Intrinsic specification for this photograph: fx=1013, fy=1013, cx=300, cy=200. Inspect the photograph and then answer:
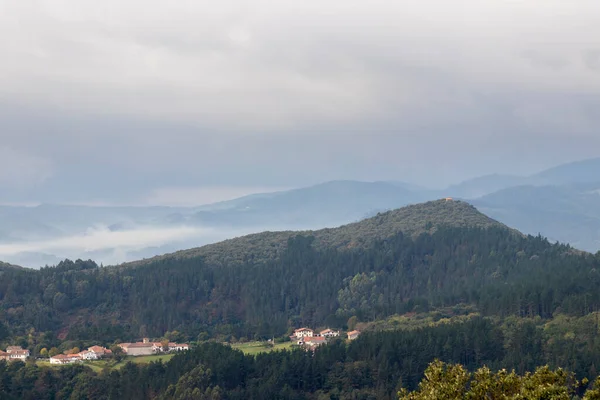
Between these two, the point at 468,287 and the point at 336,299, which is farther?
the point at 336,299

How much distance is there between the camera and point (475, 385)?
149 ft

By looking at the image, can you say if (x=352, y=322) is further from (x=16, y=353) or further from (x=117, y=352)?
(x=16, y=353)

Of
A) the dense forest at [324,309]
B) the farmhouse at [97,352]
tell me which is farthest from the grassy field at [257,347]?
the farmhouse at [97,352]

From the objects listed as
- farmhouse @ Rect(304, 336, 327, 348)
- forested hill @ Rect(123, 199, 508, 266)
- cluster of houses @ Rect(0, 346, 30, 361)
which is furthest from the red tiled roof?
forested hill @ Rect(123, 199, 508, 266)

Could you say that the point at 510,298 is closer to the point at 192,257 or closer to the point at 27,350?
the point at 27,350

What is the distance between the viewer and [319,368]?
329 feet

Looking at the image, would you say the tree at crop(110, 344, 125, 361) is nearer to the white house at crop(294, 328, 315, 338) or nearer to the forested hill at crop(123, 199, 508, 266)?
the white house at crop(294, 328, 315, 338)

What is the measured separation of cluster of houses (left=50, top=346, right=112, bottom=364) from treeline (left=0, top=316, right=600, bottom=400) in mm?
6685

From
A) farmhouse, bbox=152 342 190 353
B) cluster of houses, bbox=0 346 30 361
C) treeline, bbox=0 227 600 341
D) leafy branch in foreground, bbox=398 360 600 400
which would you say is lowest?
leafy branch in foreground, bbox=398 360 600 400

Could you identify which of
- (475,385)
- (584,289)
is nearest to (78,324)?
(584,289)

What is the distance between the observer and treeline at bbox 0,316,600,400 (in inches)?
3802

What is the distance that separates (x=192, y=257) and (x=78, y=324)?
35145 mm

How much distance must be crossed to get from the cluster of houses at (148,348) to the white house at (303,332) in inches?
581

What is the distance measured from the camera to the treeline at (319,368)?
9656 centimetres
